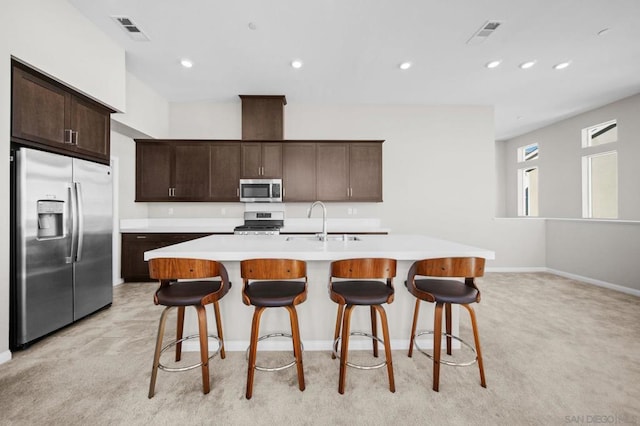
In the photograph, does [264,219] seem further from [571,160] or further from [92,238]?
[571,160]

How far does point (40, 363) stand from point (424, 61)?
4912 mm

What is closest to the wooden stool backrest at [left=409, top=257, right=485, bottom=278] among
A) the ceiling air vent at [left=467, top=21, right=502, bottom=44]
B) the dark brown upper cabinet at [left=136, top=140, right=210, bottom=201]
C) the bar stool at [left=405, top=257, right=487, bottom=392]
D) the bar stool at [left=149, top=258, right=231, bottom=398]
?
the bar stool at [left=405, top=257, right=487, bottom=392]

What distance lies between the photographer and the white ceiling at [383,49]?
2.64 meters

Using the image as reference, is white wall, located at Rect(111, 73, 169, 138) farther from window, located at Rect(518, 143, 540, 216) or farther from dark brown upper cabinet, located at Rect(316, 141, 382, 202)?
window, located at Rect(518, 143, 540, 216)

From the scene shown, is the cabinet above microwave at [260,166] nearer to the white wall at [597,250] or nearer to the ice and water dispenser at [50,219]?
the ice and water dispenser at [50,219]

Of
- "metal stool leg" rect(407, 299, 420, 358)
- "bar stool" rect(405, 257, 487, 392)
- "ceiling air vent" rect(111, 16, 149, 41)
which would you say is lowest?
"metal stool leg" rect(407, 299, 420, 358)

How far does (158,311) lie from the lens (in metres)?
3.16

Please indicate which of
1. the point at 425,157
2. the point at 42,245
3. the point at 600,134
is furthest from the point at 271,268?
the point at 600,134

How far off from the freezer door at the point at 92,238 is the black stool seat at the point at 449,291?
127 inches

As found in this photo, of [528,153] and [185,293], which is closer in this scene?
[185,293]

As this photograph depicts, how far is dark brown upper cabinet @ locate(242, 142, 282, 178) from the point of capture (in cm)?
458

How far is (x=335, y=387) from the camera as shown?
71.1 inches

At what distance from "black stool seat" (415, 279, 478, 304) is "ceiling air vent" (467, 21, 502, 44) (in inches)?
107

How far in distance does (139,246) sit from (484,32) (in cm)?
538
